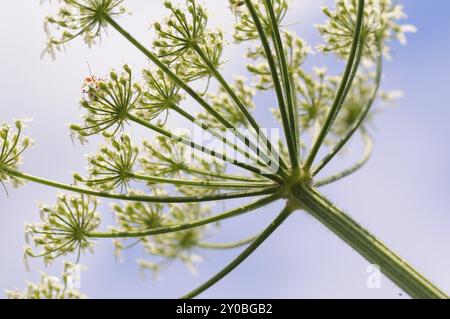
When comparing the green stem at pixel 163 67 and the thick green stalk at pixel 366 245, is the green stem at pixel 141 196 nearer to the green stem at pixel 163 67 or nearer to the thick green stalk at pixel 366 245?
the thick green stalk at pixel 366 245

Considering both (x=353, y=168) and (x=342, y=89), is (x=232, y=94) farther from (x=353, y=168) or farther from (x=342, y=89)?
(x=353, y=168)

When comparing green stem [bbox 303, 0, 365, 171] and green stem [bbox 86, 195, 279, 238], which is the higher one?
green stem [bbox 303, 0, 365, 171]

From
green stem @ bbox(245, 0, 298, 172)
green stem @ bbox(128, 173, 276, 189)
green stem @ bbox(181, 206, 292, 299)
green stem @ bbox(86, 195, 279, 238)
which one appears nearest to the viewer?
green stem @ bbox(245, 0, 298, 172)

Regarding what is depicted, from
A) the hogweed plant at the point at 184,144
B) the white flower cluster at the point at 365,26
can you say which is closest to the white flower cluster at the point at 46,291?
the hogweed plant at the point at 184,144

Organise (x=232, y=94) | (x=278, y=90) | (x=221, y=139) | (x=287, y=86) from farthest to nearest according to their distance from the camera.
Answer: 1. (x=221, y=139)
2. (x=232, y=94)
3. (x=287, y=86)
4. (x=278, y=90)

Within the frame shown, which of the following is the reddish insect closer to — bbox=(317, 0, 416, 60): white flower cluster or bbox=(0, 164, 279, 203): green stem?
bbox=(0, 164, 279, 203): green stem

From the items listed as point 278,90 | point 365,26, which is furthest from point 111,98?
point 365,26

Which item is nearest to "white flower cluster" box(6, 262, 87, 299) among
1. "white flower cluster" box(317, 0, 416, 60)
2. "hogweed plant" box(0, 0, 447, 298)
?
"hogweed plant" box(0, 0, 447, 298)
